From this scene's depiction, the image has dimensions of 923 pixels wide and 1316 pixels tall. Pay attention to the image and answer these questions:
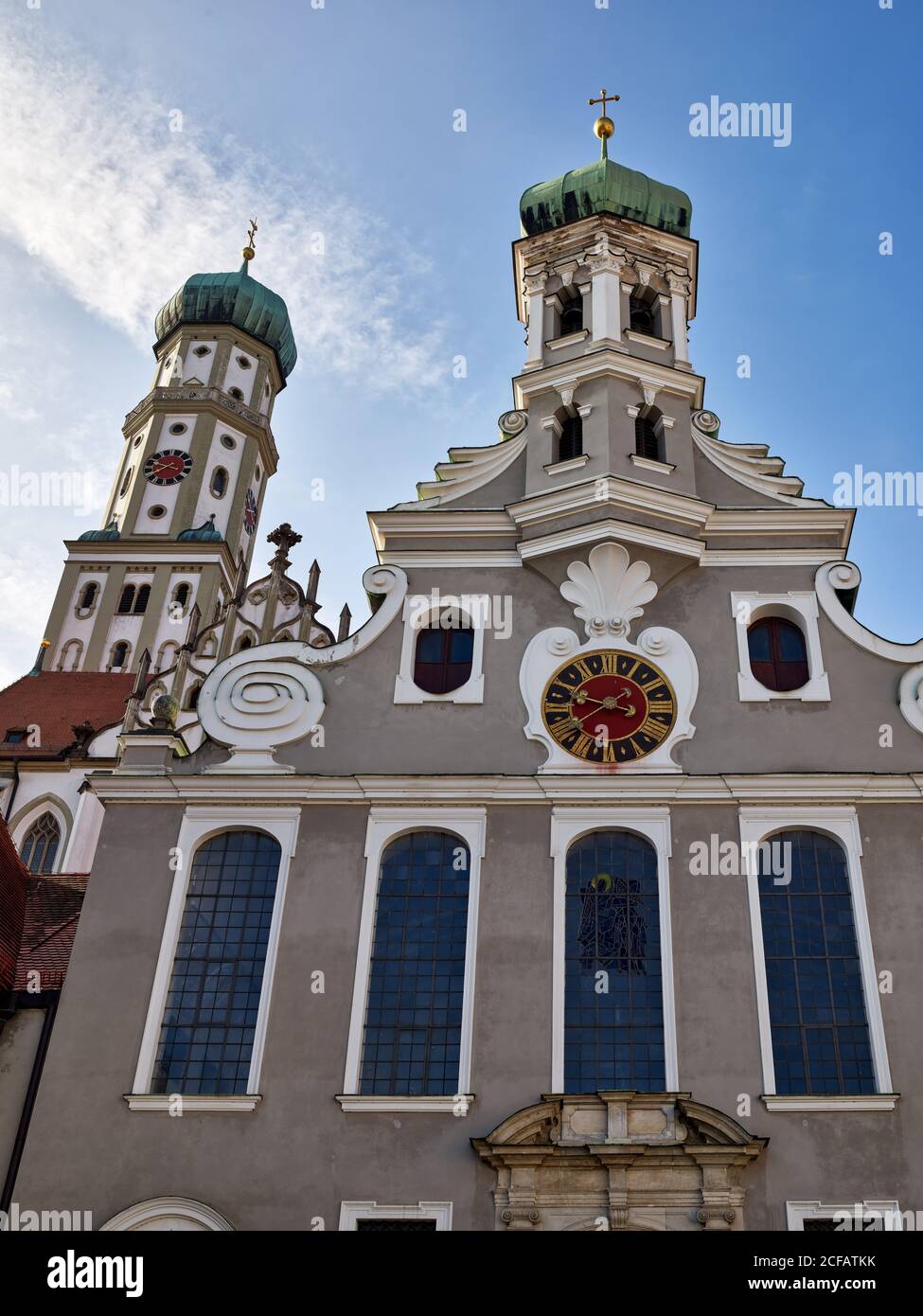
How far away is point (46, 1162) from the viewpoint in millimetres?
15930

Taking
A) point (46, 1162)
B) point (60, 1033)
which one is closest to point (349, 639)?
point (60, 1033)

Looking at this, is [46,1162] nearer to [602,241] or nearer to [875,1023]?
[875,1023]

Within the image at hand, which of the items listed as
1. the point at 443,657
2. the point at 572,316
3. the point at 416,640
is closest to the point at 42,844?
the point at 416,640

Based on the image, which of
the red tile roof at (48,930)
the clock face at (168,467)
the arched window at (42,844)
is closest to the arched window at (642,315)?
the red tile roof at (48,930)

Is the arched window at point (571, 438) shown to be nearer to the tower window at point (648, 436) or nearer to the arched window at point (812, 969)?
the tower window at point (648, 436)

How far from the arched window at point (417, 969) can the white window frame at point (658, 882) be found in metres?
1.19

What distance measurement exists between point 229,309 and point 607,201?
32266 mm

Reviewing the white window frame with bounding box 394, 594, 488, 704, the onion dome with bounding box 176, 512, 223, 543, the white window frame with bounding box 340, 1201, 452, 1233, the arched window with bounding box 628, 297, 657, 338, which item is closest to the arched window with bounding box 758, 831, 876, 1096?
the white window frame with bounding box 340, 1201, 452, 1233

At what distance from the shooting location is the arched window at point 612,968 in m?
16.3

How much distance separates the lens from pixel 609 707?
19.0m

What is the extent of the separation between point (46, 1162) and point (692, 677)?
10.5 meters

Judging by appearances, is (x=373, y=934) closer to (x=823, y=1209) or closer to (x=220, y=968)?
(x=220, y=968)

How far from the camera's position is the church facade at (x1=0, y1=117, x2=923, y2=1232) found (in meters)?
15.5

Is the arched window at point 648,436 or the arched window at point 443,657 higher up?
the arched window at point 648,436
